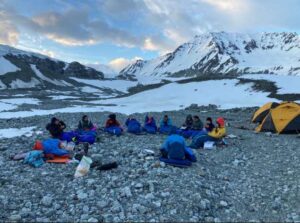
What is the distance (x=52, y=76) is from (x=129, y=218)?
499 ft

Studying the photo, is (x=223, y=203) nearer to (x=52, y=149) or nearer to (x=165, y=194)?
(x=165, y=194)

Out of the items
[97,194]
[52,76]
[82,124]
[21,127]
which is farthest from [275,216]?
[52,76]

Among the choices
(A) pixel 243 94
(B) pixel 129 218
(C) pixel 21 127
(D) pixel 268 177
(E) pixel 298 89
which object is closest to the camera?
(B) pixel 129 218

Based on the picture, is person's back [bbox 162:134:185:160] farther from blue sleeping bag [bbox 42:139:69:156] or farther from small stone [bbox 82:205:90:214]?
small stone [bbox 82:205:90:214]

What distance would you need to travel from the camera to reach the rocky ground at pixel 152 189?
11.5 meters

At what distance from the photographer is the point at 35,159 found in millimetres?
16250

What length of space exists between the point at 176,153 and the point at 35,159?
5.37 meters

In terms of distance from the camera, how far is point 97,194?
41.6 ft

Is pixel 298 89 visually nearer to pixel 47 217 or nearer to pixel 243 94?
pixel 243 94

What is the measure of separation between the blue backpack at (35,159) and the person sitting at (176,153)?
4.61 meters

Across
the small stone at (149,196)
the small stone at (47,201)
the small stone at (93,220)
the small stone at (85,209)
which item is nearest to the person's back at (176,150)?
the small stone at (149,196)

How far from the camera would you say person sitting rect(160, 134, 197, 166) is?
52.8 ft

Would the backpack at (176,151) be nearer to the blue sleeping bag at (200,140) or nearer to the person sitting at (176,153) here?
the person sitting at (176,153)

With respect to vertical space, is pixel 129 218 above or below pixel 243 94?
below
